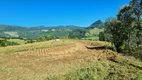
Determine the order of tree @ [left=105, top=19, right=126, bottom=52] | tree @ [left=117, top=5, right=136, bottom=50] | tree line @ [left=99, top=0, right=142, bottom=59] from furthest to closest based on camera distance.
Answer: tree @ [left=105, top=19, right=126, bottom=52] < tree @ [left=117, top=5, right=136, bottom=50] < tree line @ [left=99, top=0, right=142, bottom=59]

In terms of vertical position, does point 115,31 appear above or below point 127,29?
below

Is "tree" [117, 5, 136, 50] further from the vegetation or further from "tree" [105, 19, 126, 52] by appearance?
"tree" [105, 19, 126, 52]

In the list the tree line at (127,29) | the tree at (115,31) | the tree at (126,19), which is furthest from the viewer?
the tree at (115,31)

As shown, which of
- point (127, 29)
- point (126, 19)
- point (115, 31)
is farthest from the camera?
point (115, 31)

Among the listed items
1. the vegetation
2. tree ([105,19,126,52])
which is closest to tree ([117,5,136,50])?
the vegetation

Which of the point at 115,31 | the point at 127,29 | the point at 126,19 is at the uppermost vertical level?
the point at 126,19

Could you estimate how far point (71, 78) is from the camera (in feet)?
95.0

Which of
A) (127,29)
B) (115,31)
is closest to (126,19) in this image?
(127,29)

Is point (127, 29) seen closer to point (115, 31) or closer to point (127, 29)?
point (127, 29)

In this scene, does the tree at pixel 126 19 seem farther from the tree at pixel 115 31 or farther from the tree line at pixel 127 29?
the tree at pixel 115 31

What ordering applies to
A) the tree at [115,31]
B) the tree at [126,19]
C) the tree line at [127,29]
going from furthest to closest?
the tree at [115,31] → the tree at [126,19] → the tree line at [127,29]

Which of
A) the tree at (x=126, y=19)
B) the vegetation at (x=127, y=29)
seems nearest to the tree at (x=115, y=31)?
the vegetation at (x=127, y=29)

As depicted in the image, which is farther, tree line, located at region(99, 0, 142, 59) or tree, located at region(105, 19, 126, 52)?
tree, located at region(105, 19, 126, 52)

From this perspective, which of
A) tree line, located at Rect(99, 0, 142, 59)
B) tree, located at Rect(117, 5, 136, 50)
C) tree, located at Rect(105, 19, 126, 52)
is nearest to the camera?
tree line, located at Rect(99, 0, 142, 59)
